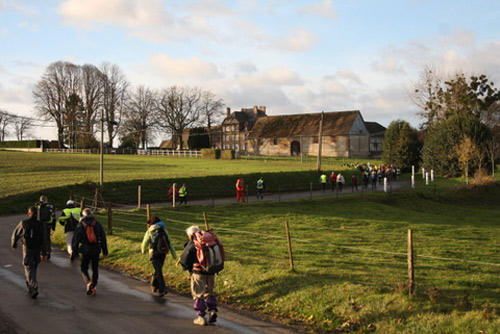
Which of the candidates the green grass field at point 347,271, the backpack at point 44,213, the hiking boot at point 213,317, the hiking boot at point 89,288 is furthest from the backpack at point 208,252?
the backpack at point 44,213

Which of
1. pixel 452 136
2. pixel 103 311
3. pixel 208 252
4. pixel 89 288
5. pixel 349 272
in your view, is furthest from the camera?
pixel 452 136

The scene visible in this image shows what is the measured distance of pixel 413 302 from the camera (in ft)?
25.5

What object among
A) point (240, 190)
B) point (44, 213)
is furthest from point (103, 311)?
point (240, 190)

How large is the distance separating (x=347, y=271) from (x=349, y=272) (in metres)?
0.12

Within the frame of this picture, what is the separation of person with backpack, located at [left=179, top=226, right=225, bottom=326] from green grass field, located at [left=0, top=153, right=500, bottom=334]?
50.7 inches

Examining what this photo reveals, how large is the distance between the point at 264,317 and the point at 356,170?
44.3m

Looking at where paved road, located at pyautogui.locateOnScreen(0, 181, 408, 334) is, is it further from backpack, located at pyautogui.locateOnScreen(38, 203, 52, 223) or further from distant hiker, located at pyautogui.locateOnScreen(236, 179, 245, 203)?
distant hiker, located at pyautogui.locateOnScreen(236, 179, 245, 203)

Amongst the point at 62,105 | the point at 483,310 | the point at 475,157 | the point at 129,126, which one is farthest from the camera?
the point at 129,126

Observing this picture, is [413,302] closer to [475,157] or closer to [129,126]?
[475,157]

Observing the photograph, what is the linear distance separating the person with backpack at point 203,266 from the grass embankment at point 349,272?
4.25ft

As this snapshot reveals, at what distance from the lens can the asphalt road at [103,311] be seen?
24.7 feet

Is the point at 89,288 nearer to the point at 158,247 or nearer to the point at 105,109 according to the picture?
the point at 158,247

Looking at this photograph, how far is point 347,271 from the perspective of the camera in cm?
1020

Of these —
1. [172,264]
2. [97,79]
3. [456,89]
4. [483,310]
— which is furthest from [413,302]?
[97,79]
